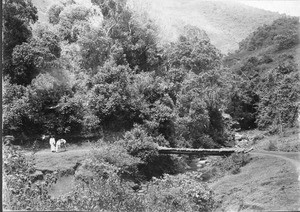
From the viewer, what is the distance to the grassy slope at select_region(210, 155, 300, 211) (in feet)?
19.4

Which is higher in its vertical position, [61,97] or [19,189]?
[61,97]

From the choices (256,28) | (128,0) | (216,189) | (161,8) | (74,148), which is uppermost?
(128,0)

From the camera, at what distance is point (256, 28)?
9008 millimetres

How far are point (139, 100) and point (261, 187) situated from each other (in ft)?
17.5

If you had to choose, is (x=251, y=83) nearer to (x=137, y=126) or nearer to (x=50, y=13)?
(x=137, y=126)

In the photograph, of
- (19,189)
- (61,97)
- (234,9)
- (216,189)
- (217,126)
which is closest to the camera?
(19,189)

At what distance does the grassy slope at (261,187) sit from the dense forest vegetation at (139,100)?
545mm

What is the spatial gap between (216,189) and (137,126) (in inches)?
134

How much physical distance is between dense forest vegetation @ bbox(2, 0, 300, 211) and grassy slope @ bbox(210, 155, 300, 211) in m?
0.54

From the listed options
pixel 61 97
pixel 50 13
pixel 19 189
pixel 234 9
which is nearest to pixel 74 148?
pixel 61 97

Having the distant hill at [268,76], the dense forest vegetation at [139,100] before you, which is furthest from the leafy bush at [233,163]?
the distant hill at [268,76]

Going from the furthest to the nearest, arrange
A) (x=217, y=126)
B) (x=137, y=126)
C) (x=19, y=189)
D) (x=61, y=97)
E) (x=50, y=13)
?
(x=50, y=13) → (x=137, y=126) → (x=217, y=126) → (x=61, y=97) → (x=19, y=189)

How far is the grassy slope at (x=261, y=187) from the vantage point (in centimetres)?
590

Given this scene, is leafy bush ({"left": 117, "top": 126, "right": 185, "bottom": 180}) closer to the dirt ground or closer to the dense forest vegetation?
the dense forest vegetation
